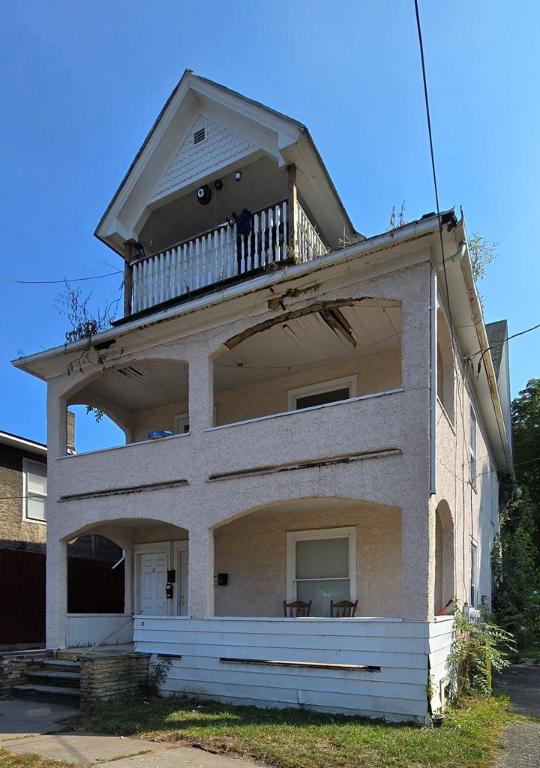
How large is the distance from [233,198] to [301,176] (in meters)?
1.67

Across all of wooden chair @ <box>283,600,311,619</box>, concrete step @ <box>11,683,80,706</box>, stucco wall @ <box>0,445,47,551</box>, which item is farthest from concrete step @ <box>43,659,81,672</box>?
stucco wall @ <box>0,445,47,551</box>

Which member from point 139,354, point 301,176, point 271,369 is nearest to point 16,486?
point 139,354

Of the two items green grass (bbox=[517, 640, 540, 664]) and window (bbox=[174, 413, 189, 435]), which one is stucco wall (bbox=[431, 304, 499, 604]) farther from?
window (bbox=[174, 413, 189, 435])

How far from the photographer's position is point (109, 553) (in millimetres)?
17188

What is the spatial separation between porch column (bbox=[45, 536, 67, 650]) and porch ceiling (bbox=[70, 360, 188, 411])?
3.06 metres

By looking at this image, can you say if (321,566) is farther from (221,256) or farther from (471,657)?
(221,256)

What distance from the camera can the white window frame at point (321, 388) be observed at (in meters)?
11.2

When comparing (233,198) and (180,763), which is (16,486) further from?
(180,763)

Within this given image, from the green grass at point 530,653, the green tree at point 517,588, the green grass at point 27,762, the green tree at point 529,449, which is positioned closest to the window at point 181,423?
Result: the green grass at point 27,762

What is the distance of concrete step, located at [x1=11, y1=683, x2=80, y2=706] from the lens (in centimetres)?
952

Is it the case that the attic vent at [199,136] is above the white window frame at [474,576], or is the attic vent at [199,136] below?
above

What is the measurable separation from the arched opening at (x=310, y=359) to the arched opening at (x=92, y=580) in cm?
528

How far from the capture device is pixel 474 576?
1300 centimetres

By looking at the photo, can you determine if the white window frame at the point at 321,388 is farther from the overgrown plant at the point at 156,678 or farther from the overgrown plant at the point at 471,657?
the overgrown plant at the point at 156,678
